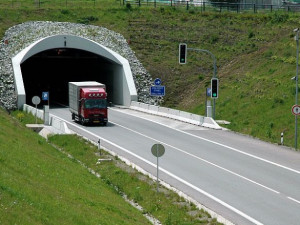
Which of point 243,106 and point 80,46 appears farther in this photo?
point 80,46

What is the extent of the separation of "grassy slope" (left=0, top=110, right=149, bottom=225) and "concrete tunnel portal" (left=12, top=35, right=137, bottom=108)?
31.1 metres

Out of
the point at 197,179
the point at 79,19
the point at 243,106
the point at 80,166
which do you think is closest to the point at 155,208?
the point at 197,179

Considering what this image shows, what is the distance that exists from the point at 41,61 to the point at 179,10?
17.0 m

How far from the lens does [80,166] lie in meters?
31.1

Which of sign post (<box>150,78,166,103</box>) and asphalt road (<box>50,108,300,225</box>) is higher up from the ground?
sign post (<box>150,78,166,103</box>)

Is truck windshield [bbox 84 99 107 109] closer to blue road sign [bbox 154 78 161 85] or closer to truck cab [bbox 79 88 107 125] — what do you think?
truck cab [bbox 79 88 107 125]

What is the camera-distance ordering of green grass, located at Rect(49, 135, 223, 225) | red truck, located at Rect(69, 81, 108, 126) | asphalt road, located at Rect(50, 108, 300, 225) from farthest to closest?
red truck, located at Rect(69, 81, 108, 126)
asphalt road, located at Rect(50, 108, 300, 225)
green grass, located at Rect(49, 135, 223, 225)

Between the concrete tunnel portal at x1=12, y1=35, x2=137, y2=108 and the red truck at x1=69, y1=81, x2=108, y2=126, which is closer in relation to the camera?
the red truck at x1=69, y1=81, x2=108, y2=126

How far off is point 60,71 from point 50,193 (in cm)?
6417

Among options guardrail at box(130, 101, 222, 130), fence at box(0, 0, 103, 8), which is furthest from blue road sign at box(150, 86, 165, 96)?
fence at box(0, 0, 103, 8)

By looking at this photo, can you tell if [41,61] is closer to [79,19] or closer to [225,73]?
[79,19]

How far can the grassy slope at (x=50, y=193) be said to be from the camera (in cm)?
1578

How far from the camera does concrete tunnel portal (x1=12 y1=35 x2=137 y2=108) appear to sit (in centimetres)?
6284

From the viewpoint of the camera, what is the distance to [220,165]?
107ft
